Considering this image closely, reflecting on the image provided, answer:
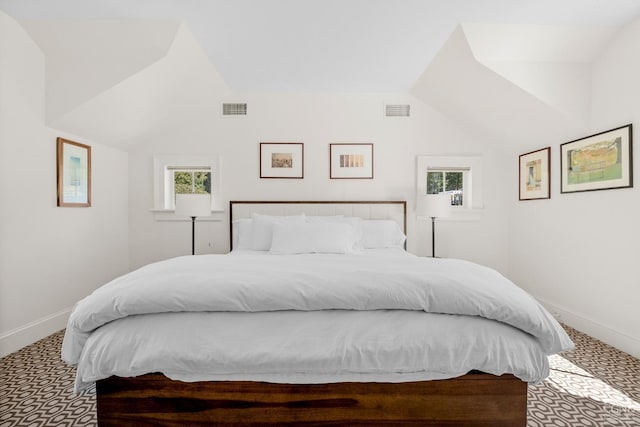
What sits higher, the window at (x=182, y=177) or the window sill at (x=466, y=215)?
the window at (x=182, y=177)

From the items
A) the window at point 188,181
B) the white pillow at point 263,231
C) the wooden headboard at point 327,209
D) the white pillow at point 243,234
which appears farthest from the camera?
the window at point 188,181

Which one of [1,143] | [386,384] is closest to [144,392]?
[386,384]

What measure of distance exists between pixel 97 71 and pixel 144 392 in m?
2.84

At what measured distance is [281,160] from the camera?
4.23 metres

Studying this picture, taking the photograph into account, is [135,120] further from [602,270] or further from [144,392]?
[602,270]

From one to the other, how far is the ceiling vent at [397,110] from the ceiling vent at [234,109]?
5.88 ft

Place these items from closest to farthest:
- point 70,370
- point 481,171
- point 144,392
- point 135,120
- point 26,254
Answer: point 144,392, point 70,370, point 26,254, point 135,120, point 481,171

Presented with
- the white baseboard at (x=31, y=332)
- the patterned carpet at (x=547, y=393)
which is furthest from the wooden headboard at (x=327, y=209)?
the patterned carpet at (x=547, y=393)

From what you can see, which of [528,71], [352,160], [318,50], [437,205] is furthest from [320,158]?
[528,71]

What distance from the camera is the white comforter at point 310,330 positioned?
1.45 m

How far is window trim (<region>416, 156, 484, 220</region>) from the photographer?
421 centimetres

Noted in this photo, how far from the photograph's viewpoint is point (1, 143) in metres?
2.51

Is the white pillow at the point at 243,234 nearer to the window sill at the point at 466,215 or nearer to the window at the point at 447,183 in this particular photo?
the window sill at the point at 466,215

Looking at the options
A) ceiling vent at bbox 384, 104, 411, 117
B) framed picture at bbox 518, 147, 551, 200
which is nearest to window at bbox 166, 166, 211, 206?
ceiling vent at bbox 384, 104, 411, 117
